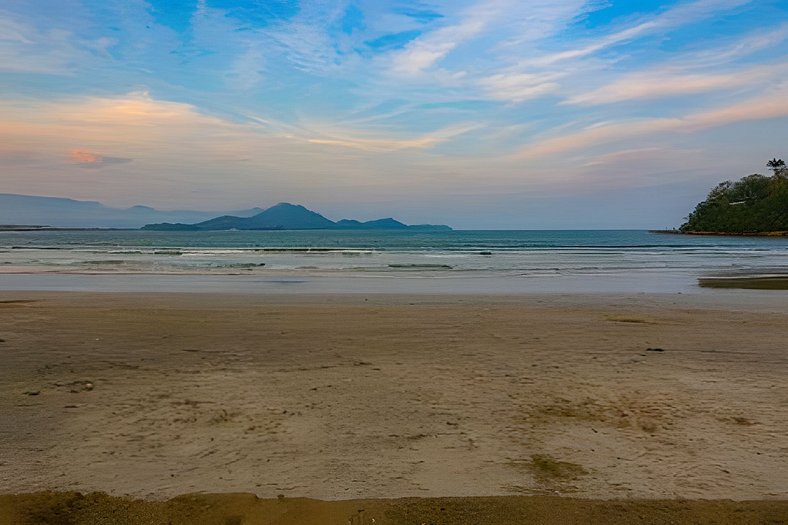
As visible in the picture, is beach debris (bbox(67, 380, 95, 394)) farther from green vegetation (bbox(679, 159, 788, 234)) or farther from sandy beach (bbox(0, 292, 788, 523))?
green vegetation (bbox(679, 159, 788, 234))

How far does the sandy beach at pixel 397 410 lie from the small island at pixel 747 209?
11801 centimetres

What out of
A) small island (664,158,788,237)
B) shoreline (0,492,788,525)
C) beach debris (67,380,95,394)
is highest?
small island (664,158,788,237)

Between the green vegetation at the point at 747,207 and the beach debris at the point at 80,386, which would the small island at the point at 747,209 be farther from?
the beach debris at the point at 80,386

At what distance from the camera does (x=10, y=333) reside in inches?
393

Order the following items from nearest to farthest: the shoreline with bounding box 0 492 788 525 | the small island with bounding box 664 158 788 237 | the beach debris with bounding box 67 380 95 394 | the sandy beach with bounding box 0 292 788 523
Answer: the shoreline with bounding box 0 492 788 525
the sandy beach with bounding box 0 292 788 523
the beach debris with bounding box 67 380 95 394
the small island with bounding box 664 158 788 237

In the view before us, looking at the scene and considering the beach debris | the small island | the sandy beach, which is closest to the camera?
the sandy beach

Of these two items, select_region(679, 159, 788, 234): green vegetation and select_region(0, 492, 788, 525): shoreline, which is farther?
select_region(679, 159, 788, 234): green vegetation

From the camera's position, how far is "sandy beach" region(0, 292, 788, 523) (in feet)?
13.3

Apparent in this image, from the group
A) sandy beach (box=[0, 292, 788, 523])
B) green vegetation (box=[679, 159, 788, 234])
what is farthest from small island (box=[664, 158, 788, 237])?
sandy beach (box=[0, 292, 788, 523])

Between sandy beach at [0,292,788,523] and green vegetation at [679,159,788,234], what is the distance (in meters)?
119

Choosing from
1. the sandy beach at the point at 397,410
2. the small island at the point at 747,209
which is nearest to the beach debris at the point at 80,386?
the sandy beach at the point at 397,410

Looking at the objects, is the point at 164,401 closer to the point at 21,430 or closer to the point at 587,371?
the point at 21,430

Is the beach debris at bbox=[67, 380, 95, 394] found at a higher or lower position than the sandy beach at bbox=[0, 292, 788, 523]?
higher

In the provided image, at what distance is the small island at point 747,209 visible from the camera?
357 ft
